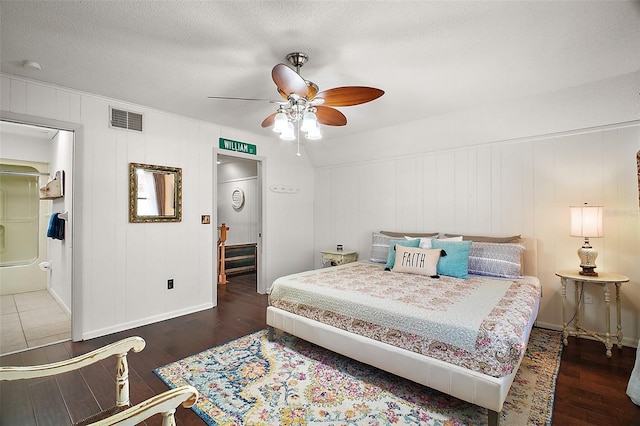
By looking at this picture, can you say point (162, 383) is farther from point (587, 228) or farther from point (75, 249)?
point (587, 228)

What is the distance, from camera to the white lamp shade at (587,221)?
283 cm

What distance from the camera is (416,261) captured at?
334cm

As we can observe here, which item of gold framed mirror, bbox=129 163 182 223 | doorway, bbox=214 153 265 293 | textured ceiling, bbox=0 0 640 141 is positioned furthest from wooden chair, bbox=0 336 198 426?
doorway, bbox=214 153 265 293

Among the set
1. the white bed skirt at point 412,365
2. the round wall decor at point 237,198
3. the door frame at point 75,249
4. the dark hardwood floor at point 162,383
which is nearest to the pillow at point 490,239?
the dark hardwood floor at point 162,383

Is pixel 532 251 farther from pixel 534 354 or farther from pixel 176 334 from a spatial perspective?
pixel 176 334

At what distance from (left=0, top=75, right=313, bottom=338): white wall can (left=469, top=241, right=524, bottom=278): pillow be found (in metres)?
3.33

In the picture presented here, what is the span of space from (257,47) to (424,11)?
46.0 inches

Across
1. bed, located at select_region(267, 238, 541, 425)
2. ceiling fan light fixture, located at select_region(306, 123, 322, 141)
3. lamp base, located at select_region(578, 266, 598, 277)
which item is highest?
ceiling fan light fixture, located at select_region(306, 123, 322, 141)

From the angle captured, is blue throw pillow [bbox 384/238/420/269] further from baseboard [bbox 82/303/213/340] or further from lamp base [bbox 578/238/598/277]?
baseboard [bbox 82/303/213/340]

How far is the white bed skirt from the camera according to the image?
1.74 meters

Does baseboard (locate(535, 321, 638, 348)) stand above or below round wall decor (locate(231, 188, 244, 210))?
below

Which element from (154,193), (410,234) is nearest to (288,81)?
(154,193)

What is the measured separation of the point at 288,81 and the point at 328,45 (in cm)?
45

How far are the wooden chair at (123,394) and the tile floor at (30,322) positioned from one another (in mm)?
2487
